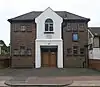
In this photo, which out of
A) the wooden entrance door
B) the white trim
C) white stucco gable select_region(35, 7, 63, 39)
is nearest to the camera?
the white trim

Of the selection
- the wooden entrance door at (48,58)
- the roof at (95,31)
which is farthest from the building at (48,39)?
the roof at (95,31)

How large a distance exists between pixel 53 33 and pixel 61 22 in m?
1.91

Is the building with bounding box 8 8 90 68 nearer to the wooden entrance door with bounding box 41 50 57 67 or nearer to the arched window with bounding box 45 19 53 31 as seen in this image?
the arched window with bounding box 45 19 53 31

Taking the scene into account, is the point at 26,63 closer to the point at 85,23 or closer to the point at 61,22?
the point at 61,22

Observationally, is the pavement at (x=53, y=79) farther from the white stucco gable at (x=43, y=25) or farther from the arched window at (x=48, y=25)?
the arched window at (x=48, y=25)

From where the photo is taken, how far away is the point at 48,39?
35.6 meters

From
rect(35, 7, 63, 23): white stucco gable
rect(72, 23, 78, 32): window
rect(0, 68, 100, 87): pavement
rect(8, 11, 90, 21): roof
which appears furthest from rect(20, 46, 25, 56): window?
rect(0, 68, 100, 87): pavement

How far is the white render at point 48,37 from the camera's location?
3547 centimetres

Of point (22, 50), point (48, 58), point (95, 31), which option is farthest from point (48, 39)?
point (95, 31)

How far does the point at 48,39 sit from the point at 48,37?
29cm

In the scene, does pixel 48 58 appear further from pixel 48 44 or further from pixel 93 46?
pixel 93 46

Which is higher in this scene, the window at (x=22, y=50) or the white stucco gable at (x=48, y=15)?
the white stucco gable at (x=48, y=15)

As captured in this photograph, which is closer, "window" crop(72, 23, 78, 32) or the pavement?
the pavement

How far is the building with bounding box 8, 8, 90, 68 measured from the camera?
3553 centimetres
